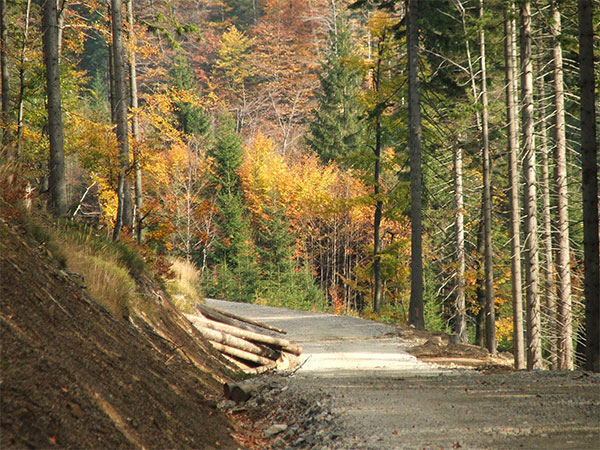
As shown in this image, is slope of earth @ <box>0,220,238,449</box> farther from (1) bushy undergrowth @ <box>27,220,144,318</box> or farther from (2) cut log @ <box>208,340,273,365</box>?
(2) cut log @ <box>208,340,273,365</box>

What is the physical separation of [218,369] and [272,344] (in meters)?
3.19

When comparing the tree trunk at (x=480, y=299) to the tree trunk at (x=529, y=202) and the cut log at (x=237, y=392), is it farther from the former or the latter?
the cut log at (x=237, y=392)

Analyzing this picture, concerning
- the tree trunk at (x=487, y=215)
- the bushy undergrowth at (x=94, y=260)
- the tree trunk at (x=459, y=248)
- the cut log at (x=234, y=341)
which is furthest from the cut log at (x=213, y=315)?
the tree trunk at (x=459, y=248)

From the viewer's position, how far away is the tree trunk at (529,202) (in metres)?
16.8

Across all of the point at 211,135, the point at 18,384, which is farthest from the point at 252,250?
the point at 18,384

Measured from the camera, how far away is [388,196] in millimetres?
26188

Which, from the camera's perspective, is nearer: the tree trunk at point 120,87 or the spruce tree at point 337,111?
the tree trunk at point 120,87

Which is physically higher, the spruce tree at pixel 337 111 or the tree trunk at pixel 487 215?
the spruce tree at pixel 337 111

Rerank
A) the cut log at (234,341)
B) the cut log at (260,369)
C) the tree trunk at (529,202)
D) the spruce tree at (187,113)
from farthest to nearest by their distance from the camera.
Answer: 1. the spruce tree at (187,113)
2. the tree trunk at (529,202)
3. the cut log at (234,341)
4. the cut log at (260,369)

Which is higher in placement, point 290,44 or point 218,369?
point 290,44

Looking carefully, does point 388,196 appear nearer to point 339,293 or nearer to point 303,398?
point 303,398

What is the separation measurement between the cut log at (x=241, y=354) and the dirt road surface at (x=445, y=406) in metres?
0.97

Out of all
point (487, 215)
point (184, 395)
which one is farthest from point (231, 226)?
point (184, 395)

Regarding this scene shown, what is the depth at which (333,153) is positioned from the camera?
167 ft
